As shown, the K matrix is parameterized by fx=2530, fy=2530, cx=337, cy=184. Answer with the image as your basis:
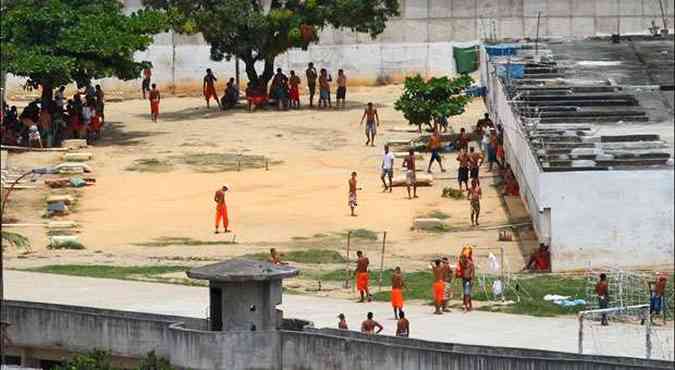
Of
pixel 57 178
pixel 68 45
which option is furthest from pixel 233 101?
pixel 57 178

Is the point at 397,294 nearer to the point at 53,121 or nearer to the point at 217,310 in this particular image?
the point at 217,310

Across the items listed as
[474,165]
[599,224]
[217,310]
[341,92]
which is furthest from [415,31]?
[217,310]

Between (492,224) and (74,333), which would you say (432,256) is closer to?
(492,224)

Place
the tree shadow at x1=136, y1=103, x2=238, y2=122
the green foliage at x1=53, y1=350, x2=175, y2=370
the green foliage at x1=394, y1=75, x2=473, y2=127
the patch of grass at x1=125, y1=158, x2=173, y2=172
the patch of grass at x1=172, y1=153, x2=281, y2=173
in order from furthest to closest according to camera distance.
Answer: the tree shadow at x1=136, y1=103, x2=238, y2=122, the green foliage at x1=394, y1=75, x2=473, y2=127, the patch of grass at x1=172, y1=153, x2=281, y2=173, the patch of grass at x1=125, y1=158, x2=173, y2=172, the green foliage at x1=53, y1=350, x2=175, y2=370

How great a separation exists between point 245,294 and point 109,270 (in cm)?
1220

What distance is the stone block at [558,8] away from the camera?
74.8 meters

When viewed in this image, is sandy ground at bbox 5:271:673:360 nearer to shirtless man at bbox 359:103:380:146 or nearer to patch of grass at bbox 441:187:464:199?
patch of grass at bbox 441:187:464:199

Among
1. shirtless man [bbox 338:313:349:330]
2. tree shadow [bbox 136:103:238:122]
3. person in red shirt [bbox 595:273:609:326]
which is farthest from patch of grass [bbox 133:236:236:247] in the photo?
tree shadow [bbox 136:103:238:122]

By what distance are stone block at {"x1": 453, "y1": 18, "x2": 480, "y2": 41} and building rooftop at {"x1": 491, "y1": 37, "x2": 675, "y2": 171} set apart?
34.1 ft

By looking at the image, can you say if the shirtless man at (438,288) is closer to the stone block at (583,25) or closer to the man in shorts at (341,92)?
the man in shorts at (341,92)

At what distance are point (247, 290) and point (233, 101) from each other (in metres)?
34.3

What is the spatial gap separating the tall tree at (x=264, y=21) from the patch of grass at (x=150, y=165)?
7.17 m

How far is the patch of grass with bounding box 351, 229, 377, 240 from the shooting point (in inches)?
2004

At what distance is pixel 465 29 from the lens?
74500mm
